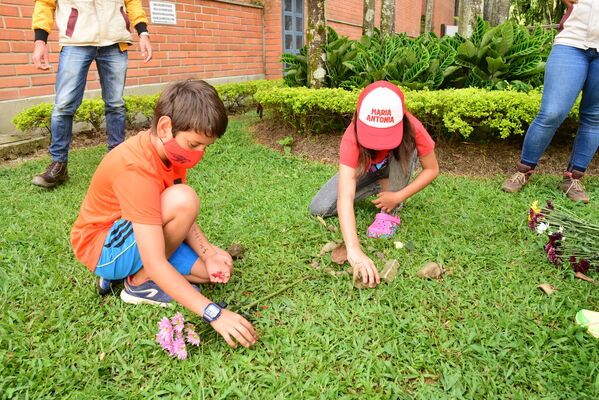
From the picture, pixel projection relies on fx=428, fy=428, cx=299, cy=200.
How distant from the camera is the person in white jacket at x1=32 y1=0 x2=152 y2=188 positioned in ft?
11.6

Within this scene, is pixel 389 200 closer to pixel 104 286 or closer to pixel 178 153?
pixel 178 153

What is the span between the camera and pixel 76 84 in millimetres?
3617

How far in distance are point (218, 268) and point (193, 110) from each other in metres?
0.86

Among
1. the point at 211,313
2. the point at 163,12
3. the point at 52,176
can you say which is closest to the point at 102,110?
the point at 52,176

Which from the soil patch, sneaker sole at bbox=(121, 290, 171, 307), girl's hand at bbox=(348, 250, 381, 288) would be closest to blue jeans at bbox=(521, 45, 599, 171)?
the soil patch

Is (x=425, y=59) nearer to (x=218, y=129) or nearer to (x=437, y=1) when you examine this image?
(x=218, y=129)

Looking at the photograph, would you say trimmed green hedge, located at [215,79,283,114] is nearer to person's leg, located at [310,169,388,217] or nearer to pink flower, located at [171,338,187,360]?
person's leg, located at [310,169,388,217]

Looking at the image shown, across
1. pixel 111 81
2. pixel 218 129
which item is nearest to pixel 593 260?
pixel 218 129

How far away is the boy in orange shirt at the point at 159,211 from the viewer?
1666 mm

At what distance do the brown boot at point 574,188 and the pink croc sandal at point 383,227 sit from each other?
1668 millimetres

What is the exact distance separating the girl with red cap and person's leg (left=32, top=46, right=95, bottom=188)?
2.27 metres

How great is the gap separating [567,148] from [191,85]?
4.37m

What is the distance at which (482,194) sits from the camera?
141 inches

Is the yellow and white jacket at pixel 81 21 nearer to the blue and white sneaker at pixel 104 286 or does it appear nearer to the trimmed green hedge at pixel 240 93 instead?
the blue and white sneaker at pixel 104 286
